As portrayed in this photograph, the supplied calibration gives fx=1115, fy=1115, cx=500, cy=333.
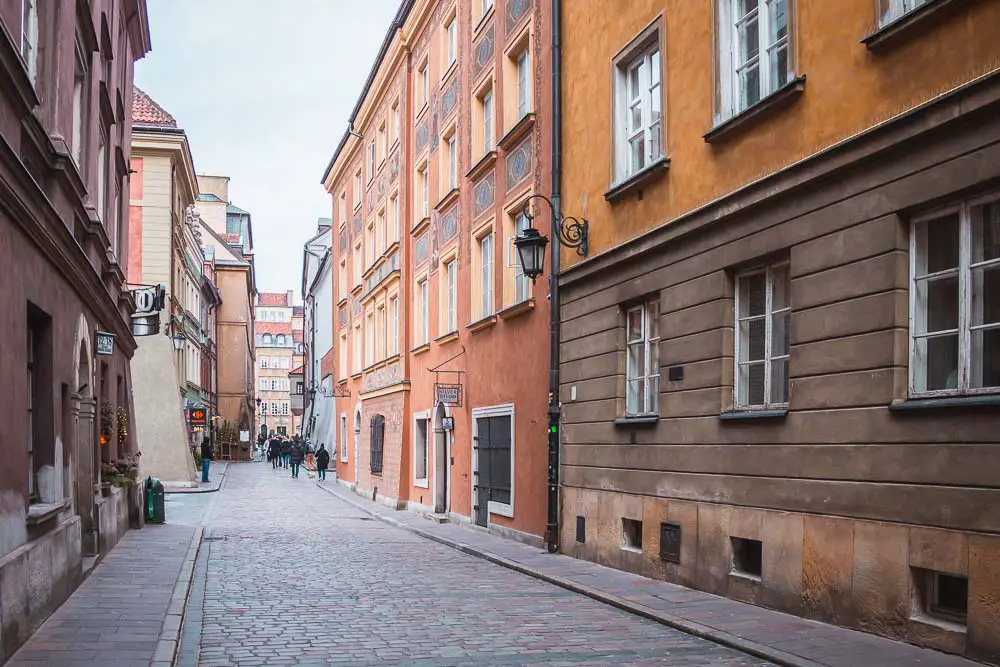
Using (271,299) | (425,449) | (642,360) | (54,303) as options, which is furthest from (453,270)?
(271,299)

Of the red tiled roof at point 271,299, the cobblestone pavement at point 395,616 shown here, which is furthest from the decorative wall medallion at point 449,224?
the red tiled roof at point 271,299

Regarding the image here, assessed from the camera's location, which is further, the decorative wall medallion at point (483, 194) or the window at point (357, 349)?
the window at point (357, 349)

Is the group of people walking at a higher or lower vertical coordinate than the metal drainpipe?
lower

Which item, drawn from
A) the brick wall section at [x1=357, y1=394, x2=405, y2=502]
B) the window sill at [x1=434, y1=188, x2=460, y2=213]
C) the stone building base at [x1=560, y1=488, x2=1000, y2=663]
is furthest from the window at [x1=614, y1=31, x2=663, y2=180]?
the brick wall section at [x1=357, y1=394, x2=405, y2=502]

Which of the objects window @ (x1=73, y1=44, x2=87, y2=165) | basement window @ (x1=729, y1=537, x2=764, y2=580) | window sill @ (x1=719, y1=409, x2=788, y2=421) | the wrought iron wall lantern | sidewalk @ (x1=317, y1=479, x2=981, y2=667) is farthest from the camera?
the wrought iron wall lantern

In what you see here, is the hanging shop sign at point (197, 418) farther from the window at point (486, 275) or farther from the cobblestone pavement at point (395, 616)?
the cobblestone pavement at point (395, 616)

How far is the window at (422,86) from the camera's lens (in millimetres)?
29683

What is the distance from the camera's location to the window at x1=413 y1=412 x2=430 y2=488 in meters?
29.0

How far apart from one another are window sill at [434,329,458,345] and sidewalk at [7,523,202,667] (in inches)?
358

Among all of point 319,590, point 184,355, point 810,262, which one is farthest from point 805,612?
point 184,355

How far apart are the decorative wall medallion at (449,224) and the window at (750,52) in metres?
13.2

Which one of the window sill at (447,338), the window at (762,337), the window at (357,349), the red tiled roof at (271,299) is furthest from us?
the red tiled roof at (271,299)

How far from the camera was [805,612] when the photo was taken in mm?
10352

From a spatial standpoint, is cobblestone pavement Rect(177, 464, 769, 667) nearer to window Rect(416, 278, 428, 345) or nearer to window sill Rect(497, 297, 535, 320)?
window sill Rect(497, 297, 535, 320)
